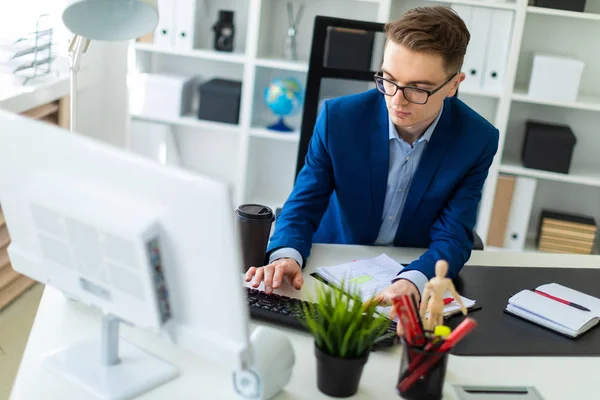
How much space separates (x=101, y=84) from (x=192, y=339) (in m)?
2.91

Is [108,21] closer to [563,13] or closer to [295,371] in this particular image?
→ [295,371]

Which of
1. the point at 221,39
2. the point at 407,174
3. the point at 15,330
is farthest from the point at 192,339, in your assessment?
the point at 221,39

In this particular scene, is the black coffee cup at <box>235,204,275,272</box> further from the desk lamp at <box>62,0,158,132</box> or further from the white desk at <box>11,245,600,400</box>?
the desk lamp at <box>62,0,158,132</box>

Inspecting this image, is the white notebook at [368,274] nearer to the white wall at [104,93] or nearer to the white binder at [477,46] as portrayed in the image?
the white binder at [477,46]

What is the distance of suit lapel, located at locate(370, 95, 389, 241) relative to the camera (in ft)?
6.12

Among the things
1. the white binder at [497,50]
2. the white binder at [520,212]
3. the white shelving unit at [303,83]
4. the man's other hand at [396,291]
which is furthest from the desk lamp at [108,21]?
the white binder at [520,212]

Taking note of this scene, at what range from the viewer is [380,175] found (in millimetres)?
1882

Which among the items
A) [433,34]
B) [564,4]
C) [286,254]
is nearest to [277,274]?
[286,254]

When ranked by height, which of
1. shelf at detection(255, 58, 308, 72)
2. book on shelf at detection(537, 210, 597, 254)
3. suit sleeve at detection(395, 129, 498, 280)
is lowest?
book on shelf at detection(537, 210, 597, 254)

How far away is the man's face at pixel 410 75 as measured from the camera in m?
1.64

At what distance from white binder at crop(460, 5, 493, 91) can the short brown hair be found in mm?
1668

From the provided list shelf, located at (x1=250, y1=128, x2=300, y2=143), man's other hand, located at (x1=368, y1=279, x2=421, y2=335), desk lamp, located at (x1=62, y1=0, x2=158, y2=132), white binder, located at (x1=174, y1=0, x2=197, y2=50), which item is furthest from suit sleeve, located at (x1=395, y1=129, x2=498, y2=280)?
white binder, located at (x1=174, y1=0, x2=197, y2=50)

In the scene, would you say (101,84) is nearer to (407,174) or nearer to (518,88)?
(518,88)

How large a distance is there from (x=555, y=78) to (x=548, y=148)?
12.3 inches
